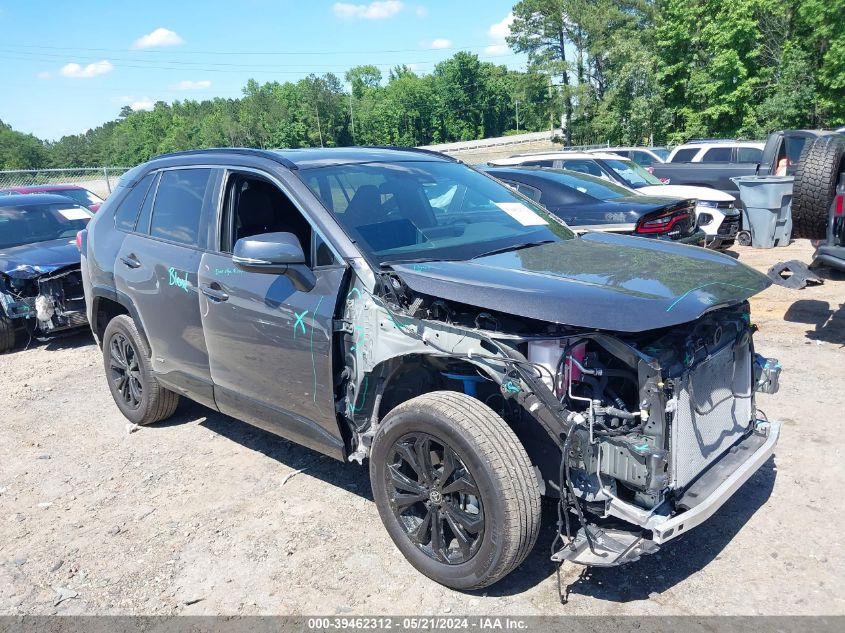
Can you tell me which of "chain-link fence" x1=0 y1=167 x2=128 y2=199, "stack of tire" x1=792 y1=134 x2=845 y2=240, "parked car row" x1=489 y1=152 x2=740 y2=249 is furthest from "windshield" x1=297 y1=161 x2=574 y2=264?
"chain-link fence" x1=0 y1=167 x2=128 y2=199

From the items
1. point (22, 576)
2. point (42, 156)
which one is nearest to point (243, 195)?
point (22, 576)

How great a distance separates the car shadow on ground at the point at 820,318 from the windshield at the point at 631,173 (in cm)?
473

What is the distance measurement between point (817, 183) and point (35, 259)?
852 centimetres

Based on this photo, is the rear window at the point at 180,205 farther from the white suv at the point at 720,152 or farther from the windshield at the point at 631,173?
the white suv at the point at 720,152

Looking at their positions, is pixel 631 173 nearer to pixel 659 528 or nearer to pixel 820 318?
pixel 820 318

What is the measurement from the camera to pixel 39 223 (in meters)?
9.27

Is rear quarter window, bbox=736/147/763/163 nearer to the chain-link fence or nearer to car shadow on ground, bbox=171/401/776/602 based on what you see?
car shadow on ground, bbox=171/401/776/602

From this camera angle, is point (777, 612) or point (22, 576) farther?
point (22, 576)

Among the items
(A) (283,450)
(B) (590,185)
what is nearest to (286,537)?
(A) (283,450)

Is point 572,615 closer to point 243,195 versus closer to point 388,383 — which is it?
point 388,383

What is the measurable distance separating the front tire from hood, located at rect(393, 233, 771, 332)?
50 cm

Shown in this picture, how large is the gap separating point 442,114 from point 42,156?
59714 mm

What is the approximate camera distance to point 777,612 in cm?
286

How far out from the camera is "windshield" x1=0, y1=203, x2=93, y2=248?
8.92 m
